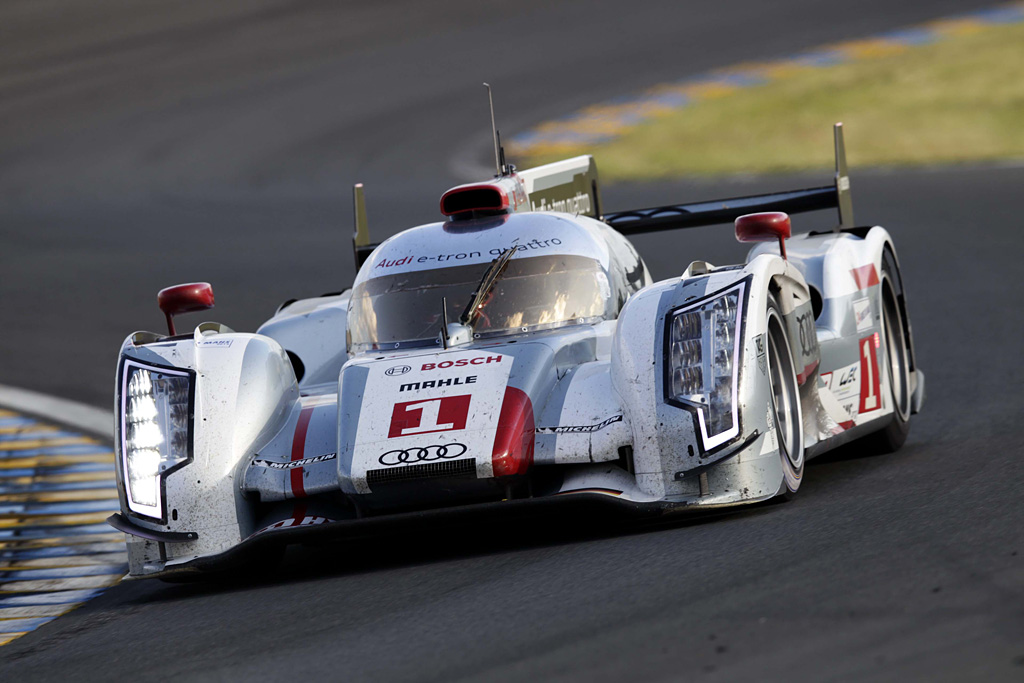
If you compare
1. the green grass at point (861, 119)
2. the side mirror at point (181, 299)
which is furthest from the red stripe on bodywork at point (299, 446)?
the green grass at point (861, 119)

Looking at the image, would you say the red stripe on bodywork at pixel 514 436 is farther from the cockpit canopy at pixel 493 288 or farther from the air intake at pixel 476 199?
the air intake at pixel 476 199

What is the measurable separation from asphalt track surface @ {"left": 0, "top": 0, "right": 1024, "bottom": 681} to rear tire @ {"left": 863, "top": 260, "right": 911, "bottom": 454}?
0.44 feet

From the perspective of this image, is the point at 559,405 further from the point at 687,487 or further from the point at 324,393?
the point at 324,393

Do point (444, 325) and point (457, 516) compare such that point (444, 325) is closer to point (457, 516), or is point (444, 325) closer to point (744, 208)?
point (457, 516)

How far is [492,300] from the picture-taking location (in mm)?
6566

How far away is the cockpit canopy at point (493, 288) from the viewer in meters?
6.55

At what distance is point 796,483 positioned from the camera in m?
5.83


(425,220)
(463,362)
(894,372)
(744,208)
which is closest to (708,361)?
(463,362)

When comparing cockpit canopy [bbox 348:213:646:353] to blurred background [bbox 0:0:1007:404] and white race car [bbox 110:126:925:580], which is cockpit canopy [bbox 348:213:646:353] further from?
blurred background [bbox 0:0:1007:404]

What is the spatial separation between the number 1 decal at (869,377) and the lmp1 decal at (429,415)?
2212 mm

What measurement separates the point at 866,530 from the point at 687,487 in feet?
2.51

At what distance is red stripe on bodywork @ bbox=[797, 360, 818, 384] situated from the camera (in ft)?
20.7

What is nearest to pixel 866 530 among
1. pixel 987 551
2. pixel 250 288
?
pixel 987 551

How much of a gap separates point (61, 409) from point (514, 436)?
555cm
